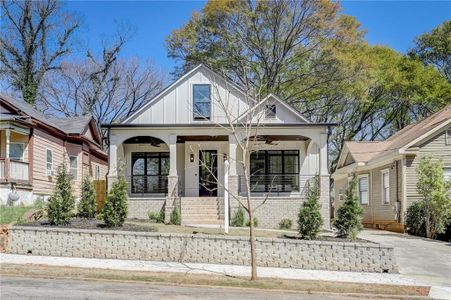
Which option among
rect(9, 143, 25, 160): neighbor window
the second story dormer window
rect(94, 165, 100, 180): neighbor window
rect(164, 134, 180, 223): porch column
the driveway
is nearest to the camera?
the driveway

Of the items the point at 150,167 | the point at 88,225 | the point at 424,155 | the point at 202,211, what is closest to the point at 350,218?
the point at 88,225

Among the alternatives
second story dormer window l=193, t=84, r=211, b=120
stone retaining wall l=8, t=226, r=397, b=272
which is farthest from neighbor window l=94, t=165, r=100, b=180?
stone retaining wall l=8, t=226, r=397, b=272

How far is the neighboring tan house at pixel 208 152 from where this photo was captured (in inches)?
741

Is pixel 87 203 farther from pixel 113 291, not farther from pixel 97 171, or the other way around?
pixel 97 171

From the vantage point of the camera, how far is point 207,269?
1076 centimetres

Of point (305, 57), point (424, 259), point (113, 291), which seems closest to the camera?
point (113, 291)

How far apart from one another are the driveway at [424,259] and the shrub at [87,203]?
8.80m

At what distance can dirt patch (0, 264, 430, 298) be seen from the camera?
9141 mm

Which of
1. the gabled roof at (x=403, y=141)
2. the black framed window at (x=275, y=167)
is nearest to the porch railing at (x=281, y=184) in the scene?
the black framed window at (x=275, y=167)

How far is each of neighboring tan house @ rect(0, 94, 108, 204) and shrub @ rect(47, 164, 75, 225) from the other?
525 centimetres

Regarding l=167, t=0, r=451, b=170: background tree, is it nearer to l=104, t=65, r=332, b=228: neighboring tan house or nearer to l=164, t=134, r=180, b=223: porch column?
l=104, t=65, r=332, b=228: neighboring tan house

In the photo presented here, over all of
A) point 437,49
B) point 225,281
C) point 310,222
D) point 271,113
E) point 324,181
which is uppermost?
point 437,49

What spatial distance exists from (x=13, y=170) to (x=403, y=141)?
15984 mm

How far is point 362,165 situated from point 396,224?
171 inches
